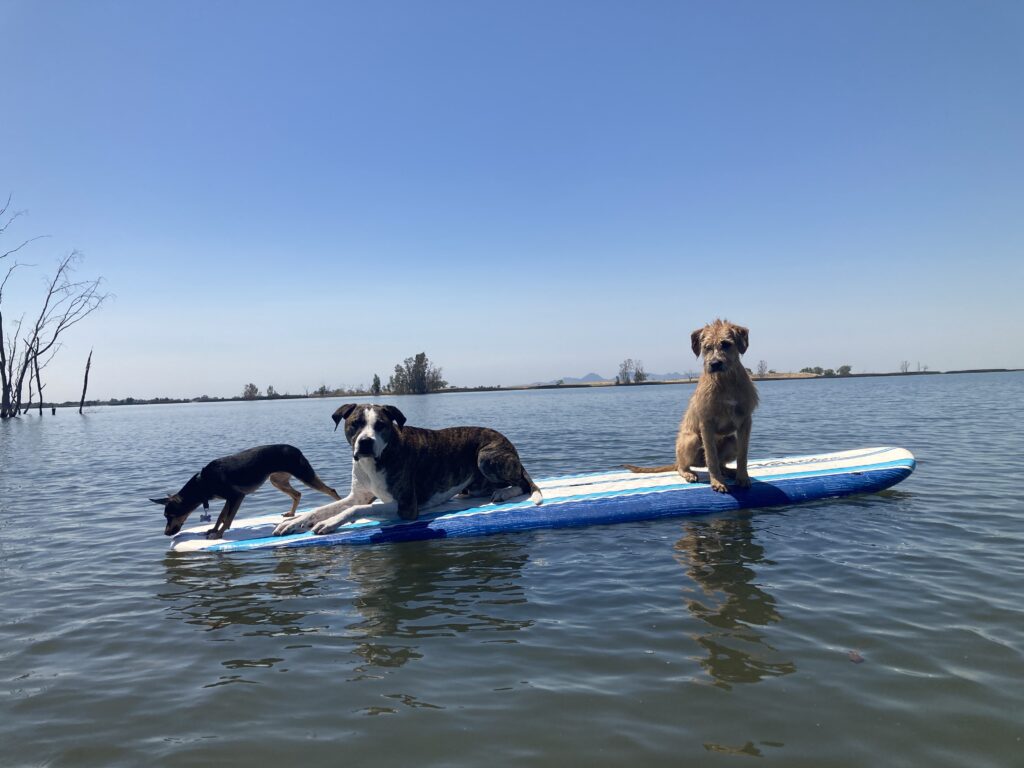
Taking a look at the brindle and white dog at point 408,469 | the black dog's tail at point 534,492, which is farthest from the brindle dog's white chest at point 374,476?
the black dog's tail at point 534,492

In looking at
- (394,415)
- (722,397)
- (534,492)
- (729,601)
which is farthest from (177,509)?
(722,397)

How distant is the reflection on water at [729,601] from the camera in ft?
13.8

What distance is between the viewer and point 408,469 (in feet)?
27.9

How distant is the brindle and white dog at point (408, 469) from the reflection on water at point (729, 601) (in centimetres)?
248

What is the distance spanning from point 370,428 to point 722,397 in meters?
4.76

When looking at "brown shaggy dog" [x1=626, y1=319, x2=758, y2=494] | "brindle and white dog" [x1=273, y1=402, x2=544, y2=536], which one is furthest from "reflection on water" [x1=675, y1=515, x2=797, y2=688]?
"brindle and white dog" [x1=273, y1=402, x2=544, y2=536]

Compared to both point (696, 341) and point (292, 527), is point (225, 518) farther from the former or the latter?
point (696, 341)

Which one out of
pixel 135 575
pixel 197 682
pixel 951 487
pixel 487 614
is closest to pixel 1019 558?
pixel 951 487

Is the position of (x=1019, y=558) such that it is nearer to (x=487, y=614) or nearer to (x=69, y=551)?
(x=487, y=614)

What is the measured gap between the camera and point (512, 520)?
8438mm

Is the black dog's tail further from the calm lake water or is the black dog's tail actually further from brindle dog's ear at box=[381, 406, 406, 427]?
brindle dog's ear at box=[381, 406, 406, 427]

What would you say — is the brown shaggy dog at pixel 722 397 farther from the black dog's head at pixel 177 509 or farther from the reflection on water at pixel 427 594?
the black dog's head at pixel 177 509

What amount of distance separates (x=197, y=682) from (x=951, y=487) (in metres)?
11.3

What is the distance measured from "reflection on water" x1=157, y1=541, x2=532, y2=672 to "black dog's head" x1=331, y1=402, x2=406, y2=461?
132 centimetres
